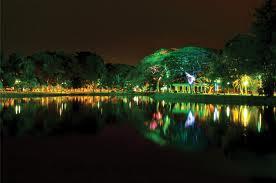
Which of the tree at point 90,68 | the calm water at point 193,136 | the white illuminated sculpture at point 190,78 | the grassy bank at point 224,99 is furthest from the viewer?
the tree at point 90,68

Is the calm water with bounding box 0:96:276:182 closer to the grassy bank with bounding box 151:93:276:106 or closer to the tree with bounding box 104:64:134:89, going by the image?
the grassy bank with bounding box 151:93:276:106

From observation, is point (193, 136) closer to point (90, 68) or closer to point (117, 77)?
point (90, 68)

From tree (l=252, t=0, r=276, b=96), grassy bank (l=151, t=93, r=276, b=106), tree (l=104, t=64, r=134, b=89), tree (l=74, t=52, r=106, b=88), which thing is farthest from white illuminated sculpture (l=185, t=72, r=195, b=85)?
tree (l=74, t=52, r=106, b=88)

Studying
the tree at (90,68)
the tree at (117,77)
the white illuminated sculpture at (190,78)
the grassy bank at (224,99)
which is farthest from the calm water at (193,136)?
the tree at (117,77)

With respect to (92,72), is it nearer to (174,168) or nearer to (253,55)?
(253,55)

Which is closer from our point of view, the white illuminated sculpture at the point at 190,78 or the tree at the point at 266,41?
the tree at the point at 266,41

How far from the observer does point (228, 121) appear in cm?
2047

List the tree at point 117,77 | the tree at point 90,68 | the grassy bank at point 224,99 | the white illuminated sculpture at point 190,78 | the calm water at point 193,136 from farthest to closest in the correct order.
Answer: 1. the tree at point 117,77
2. the tree at point 90,68
3. the white illuminated sculpture at point 190,78
4. the grassy bank at point 224,99
5. the calm water at point 193,136

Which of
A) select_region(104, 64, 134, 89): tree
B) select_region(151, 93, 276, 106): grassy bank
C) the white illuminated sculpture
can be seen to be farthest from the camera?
select_region(104, 64, 134, 89): tree

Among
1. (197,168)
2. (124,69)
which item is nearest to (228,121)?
(197,168)

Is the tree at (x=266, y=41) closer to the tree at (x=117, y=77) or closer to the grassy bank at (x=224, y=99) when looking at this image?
the grassy bank at (x=224, y=99)

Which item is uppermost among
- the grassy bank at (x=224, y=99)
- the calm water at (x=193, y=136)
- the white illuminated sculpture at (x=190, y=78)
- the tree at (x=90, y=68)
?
the tree at (x=90, y=68)

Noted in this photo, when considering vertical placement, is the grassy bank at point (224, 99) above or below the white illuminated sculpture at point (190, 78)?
below

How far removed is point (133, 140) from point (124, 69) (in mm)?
83500
